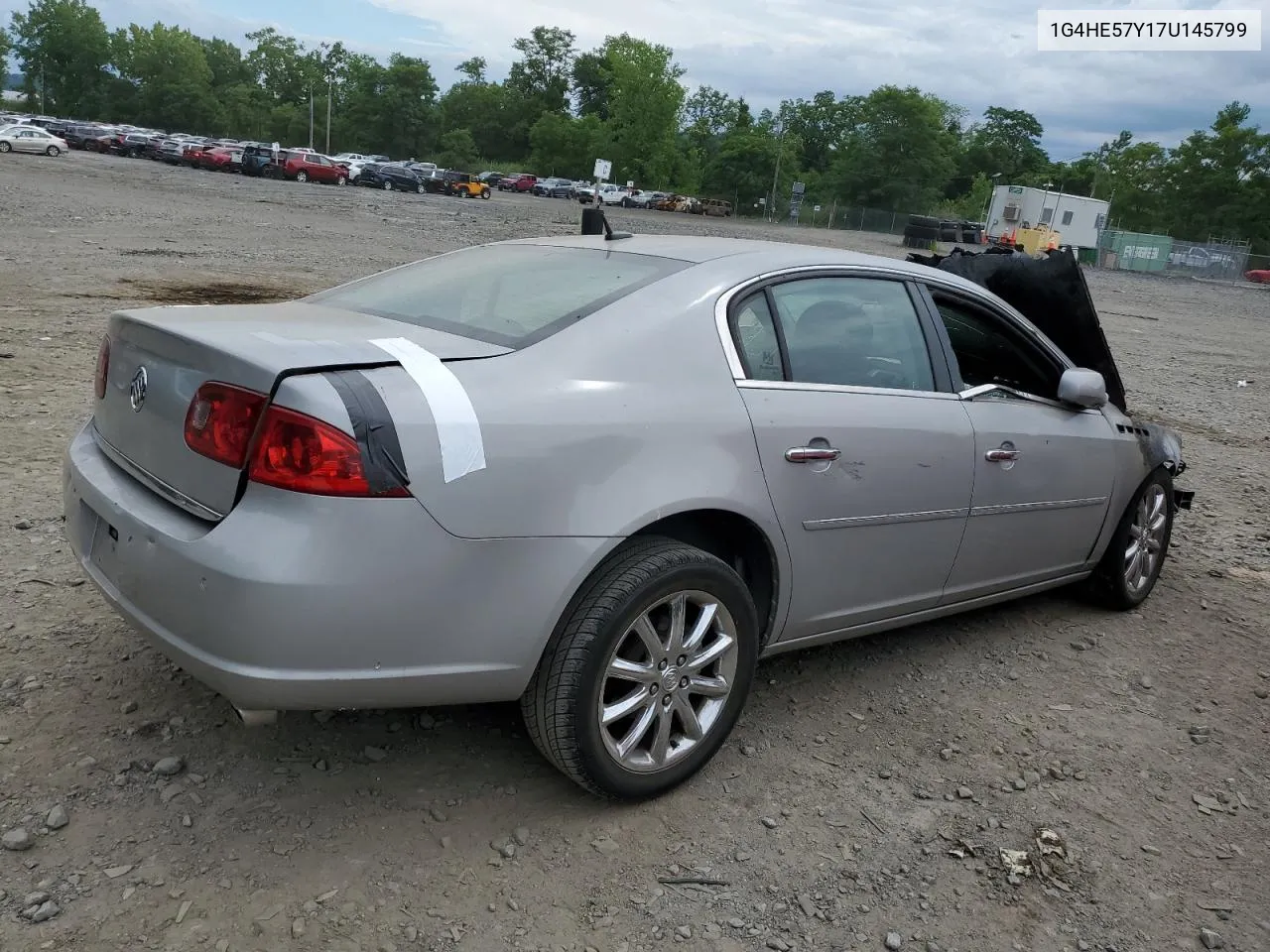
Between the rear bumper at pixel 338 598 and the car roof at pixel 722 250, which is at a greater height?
the car roof at pixel 722 250

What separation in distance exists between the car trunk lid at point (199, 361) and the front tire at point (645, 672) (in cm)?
70

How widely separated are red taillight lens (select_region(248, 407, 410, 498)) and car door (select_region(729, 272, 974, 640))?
3.88 ft

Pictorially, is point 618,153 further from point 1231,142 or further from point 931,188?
point 1231,142

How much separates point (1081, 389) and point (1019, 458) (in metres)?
0.47

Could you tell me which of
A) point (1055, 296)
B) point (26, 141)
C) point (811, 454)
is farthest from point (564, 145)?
point (811, 454)

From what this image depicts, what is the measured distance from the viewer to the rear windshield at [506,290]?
2.91 metres

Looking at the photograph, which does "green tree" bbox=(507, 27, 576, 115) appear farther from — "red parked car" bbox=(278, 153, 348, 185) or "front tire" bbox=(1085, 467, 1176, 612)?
"front tire" bbox=(1085, 467, 1176, 612)

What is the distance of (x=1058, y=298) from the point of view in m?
5.43

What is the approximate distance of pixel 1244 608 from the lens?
4.98 metres

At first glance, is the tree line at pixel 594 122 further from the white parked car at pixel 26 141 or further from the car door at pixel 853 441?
the car door at pixel 853 441

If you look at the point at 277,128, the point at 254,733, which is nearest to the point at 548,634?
the point at 254,733

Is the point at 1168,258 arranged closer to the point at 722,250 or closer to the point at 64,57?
the point at 722,250

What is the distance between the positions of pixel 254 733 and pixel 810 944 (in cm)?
168

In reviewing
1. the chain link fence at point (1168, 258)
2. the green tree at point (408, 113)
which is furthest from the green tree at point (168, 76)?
the chain link fence at point (1168, 258)
